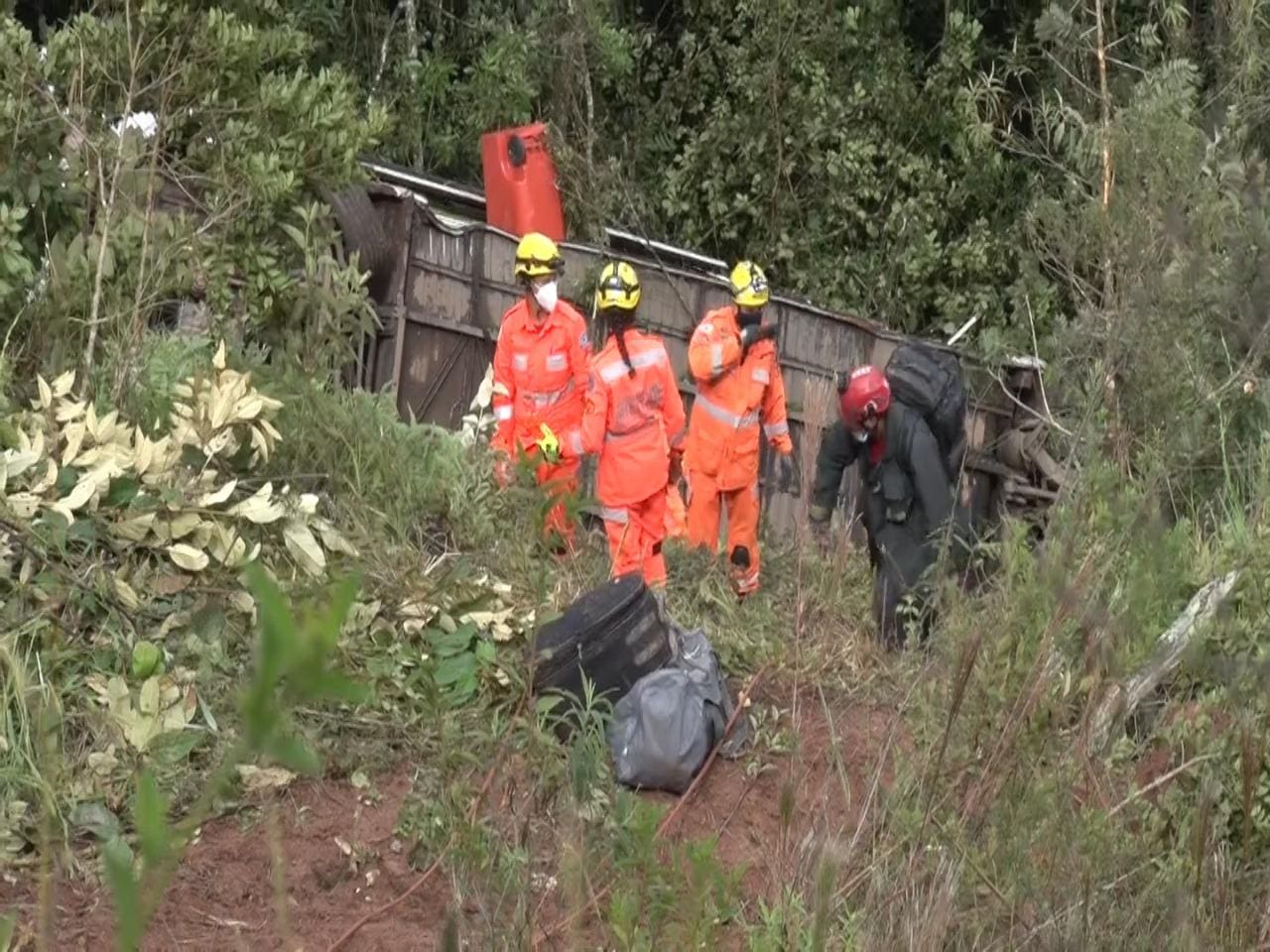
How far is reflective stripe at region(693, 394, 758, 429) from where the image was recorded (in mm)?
8695

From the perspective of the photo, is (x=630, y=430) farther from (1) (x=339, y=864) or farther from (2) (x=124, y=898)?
(2) (x=124, y=898)

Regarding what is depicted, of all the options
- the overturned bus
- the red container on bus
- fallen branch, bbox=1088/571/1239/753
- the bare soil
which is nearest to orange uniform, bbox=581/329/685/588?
the overturned bus

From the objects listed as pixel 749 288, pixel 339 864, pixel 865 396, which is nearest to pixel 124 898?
pixel 339 864

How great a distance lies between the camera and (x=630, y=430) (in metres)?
7.96

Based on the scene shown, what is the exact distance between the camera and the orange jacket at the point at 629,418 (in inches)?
311

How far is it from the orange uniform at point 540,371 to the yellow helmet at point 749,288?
2.69 ft

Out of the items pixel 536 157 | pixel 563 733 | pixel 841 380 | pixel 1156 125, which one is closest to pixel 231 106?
Answer: pixel 841 380

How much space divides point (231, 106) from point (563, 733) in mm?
3153

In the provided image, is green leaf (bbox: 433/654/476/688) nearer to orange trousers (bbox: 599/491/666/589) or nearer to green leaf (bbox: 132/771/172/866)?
orange trousers (bbox: 599/491/666/589)

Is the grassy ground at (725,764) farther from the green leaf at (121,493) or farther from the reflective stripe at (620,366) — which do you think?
the reflective stripe at (620,366)

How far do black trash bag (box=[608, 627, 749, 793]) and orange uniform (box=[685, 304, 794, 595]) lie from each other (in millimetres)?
2909

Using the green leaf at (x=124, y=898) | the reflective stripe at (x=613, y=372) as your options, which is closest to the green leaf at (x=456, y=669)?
the reflective stripe at (x=613, y=372)

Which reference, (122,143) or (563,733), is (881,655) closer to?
(563,733)

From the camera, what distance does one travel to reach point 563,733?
5.67 metres
